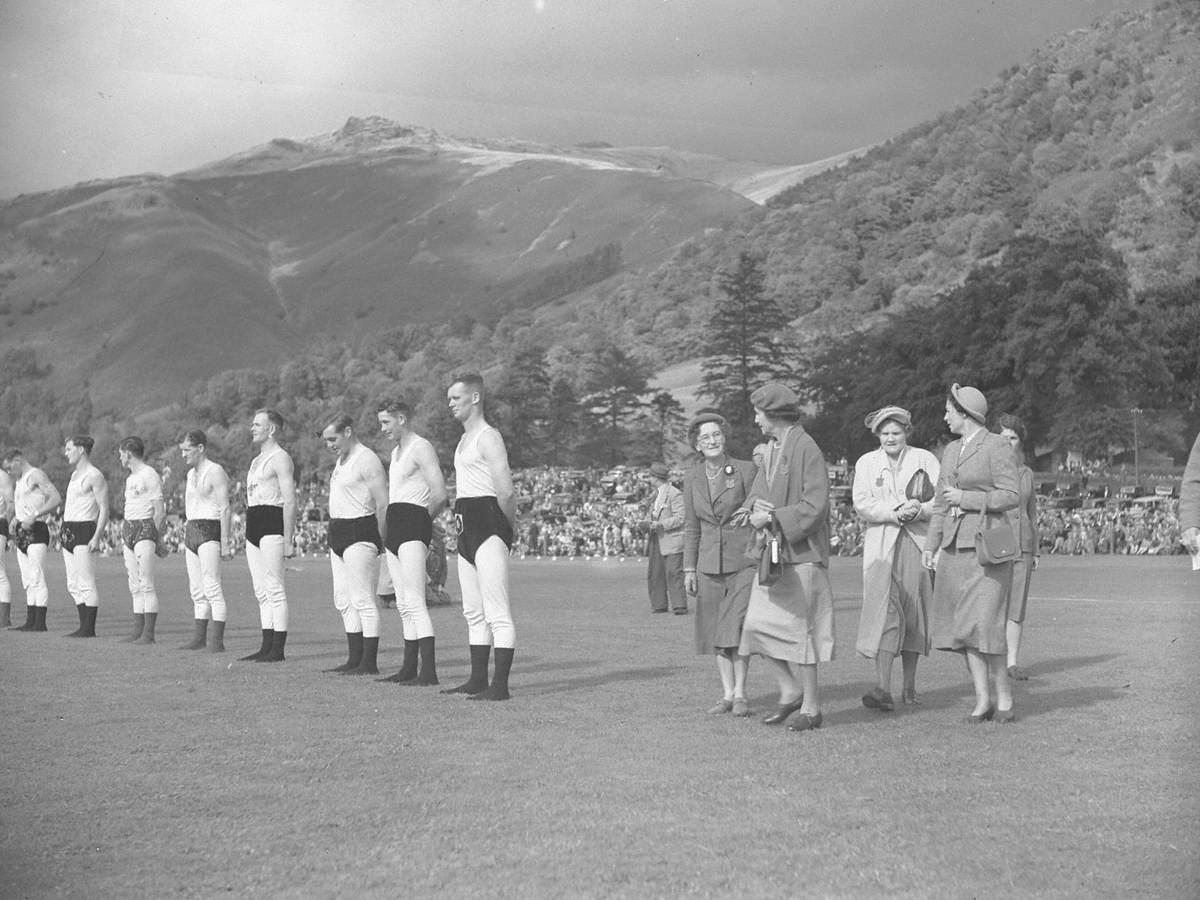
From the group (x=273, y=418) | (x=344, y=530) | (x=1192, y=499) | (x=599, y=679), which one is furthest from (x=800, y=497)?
(x=273, y=418)

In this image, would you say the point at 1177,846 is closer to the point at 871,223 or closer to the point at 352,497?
the point at 352,497

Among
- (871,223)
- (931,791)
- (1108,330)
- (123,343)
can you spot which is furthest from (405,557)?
(123,343)

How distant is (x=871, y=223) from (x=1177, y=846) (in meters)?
138

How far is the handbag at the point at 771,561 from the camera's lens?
957 centimetres

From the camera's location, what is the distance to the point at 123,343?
193750 millimetres

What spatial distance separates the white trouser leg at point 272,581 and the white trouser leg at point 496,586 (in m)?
3.62

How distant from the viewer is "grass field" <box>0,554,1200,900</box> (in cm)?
591

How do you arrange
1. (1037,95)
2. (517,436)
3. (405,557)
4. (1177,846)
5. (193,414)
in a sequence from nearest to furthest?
(1177,846) < (405,557) < (517,436) < (193,414) < (1037,95)

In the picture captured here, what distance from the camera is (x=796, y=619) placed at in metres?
9.70

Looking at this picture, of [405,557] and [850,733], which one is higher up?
[405,557]

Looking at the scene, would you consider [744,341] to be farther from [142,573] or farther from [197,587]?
[197,587]

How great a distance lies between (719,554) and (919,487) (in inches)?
55.0

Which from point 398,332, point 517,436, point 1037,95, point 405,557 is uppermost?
point 1037,95

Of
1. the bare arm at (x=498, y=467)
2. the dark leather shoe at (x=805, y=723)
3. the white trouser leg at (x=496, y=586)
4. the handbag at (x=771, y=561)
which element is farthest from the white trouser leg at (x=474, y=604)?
the dark leather shoe at (x=805, y=723)
